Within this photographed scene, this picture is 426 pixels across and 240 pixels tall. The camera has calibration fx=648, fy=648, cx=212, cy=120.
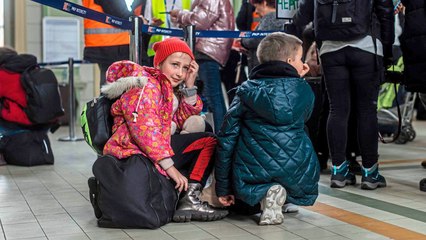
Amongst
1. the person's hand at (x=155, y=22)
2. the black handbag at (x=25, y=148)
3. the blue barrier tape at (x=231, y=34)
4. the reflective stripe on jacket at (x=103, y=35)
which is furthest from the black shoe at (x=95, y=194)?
the black handbag at (x=25, y=148)

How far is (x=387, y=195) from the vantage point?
154 inches

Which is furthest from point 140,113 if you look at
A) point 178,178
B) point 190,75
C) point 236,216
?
point 236,216

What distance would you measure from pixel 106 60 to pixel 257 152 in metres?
2.17

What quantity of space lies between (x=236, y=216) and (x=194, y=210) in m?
0.25

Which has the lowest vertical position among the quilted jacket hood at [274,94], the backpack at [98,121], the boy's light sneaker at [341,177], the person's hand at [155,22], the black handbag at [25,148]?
the black handbag at [25,148]

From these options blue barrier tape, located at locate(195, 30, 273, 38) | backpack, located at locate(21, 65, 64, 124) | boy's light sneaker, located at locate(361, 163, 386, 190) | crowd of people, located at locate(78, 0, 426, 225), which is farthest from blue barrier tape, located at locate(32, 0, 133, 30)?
boy's light sneaker, located at locate(361, 163, 386, 190)

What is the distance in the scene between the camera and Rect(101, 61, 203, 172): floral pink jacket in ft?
9.87

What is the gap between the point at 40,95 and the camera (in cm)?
534

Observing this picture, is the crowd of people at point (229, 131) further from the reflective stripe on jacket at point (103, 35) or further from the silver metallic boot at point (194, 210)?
the reflective stripe on jacket at point (103, 35)

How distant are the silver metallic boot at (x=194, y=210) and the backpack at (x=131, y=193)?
0.11 m

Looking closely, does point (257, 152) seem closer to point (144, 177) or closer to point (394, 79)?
point (144, 177)

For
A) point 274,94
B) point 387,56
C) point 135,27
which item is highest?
point 135,27

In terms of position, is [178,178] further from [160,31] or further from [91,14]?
[160,31]

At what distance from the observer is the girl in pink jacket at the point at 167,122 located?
9.93 ft
